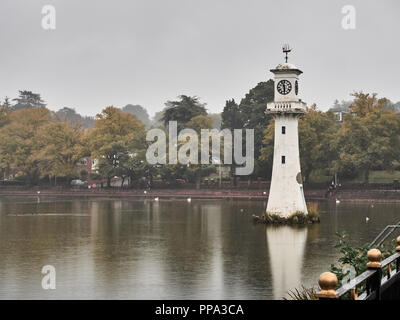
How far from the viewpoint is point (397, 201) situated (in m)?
87.1

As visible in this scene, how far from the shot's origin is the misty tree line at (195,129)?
9212 cm

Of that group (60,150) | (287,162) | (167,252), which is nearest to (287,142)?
(287,162)

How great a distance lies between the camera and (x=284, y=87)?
185ft

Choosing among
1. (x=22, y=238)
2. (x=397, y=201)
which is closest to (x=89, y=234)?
(x=22, y=238)

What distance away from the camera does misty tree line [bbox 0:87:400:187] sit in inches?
3627

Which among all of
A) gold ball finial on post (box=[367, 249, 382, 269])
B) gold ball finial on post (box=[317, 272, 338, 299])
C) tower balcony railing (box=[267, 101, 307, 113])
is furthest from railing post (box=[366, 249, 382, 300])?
tower balcony railing (box=[267, 101, 307, 113])

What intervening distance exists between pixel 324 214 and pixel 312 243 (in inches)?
925

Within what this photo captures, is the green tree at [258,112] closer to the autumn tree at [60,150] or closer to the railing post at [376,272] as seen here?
the autumn tree at [60,150]

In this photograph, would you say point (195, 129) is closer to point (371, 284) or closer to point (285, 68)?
point (285, 68)

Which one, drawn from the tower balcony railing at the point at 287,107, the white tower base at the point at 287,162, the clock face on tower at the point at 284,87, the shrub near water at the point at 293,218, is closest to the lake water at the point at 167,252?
the shrub near water at the point at 293,218

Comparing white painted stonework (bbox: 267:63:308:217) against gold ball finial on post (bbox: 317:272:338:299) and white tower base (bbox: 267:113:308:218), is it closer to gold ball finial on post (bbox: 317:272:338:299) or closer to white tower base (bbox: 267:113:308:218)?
white tower base (bbox: 267:113:308:218)

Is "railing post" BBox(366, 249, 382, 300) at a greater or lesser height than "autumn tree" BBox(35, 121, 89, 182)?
lesser

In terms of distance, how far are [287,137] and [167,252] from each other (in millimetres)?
17934

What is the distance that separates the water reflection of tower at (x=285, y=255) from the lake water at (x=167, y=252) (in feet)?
0.15
